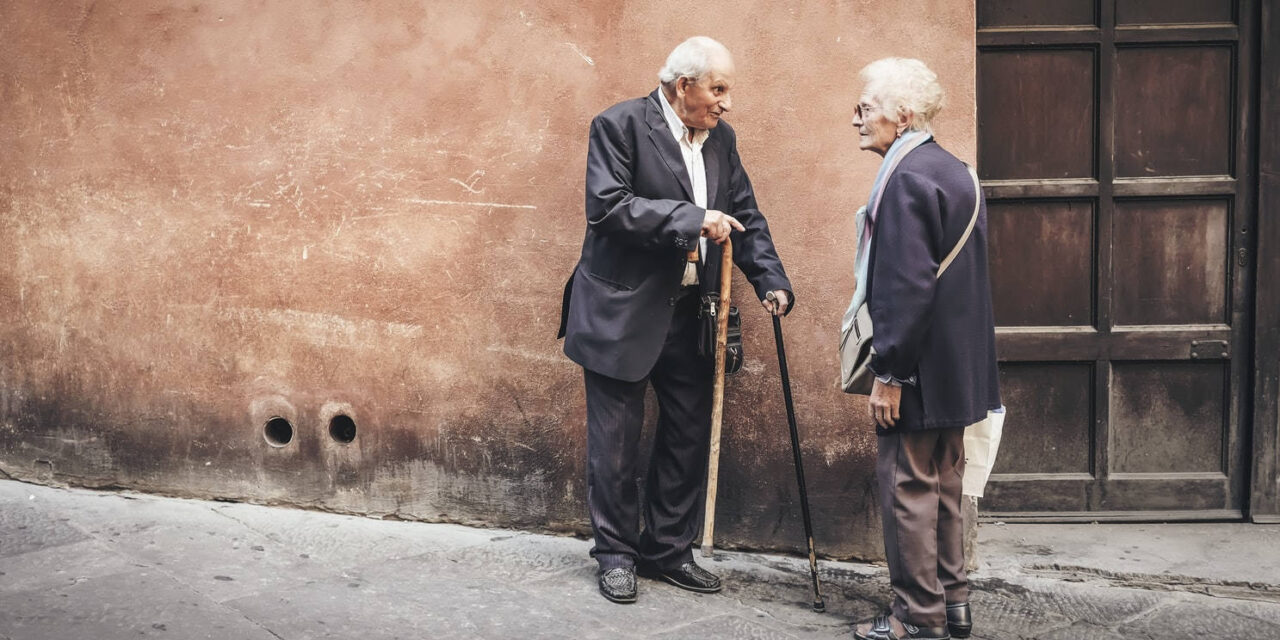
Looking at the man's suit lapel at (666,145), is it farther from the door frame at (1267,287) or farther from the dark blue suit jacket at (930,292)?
the door frame at (1267,287)

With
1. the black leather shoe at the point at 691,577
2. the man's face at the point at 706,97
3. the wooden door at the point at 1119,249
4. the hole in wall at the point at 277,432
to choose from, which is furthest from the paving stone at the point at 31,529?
the wooden door at the point at 1119,249

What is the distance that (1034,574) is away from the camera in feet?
13.8

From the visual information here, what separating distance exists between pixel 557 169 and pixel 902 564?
1.82m

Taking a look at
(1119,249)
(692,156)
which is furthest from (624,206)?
(1119,249)

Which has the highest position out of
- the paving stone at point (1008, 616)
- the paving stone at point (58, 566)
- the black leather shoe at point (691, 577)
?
the paving stone at point (58, 566)

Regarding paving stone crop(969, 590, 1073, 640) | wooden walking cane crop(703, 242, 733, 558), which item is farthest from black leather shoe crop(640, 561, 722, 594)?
paving stone crop(969, 590, 1073, 640)

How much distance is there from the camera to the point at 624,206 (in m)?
3.67

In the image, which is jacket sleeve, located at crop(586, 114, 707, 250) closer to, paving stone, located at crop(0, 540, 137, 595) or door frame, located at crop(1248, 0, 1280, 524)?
paving stone, located at crop(0, 540, 137, 595)

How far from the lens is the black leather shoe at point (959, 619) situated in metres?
3.66

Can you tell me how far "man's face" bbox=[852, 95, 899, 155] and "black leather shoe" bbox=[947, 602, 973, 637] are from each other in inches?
54.4

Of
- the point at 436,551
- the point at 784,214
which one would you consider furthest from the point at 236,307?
the point at 784,214

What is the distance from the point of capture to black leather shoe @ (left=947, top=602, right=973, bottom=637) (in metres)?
3.66

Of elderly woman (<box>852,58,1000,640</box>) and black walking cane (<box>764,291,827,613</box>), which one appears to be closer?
elderly woman (<box>852,58,1000,640</box>)

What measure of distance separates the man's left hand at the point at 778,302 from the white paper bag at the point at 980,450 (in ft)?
2.21
